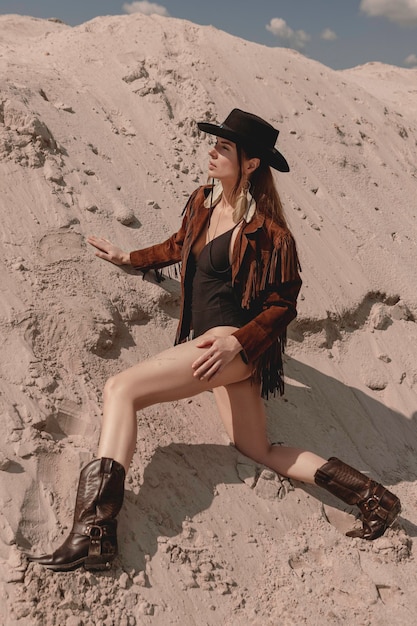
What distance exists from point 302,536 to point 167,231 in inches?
81.2

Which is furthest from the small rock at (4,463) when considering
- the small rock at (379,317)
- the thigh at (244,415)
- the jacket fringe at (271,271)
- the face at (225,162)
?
the small rock at (379,317)

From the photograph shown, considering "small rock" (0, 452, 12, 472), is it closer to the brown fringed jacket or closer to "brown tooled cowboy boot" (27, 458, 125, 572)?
"brown tooled cowboy boot" (27, 458, 125, 572)

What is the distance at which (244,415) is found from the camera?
3119 mm

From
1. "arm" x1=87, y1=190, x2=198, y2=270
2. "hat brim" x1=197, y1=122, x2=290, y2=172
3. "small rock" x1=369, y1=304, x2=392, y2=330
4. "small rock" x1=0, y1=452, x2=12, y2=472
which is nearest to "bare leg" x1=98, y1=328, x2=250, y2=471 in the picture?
"small rock" x1=0, y1=452, x2=12, y2=472

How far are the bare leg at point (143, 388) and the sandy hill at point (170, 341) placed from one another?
254 millimetres

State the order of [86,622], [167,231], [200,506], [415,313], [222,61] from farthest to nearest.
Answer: [222,61]
[415,313]
[167,231]
[200,506]
[86,622]

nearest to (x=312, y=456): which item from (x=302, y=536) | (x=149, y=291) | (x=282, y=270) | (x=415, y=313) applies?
(x=302, y=536)

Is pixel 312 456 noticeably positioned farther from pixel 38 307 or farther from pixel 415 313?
pixel 415 313

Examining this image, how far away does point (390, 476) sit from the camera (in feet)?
12.1

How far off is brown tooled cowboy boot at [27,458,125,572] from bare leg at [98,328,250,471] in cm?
8

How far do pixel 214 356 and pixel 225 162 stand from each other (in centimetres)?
87

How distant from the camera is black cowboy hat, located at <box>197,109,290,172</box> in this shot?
9.49 ft

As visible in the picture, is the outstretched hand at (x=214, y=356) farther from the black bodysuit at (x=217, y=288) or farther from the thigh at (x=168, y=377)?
the black bodysuit at (x=217, y=288)

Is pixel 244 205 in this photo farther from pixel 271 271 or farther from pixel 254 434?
pixel 254 434
